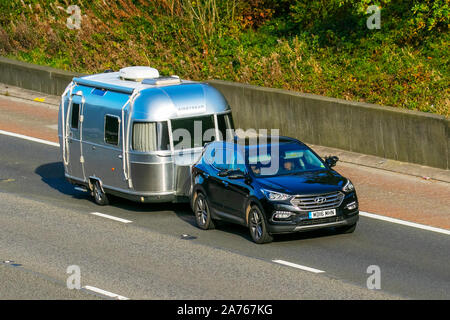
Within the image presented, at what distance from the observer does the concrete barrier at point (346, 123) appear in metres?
21.7

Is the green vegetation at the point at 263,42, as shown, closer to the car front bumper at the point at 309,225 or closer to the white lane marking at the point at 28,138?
the white lane marking at the point at 28,138

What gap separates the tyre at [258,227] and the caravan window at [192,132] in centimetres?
291

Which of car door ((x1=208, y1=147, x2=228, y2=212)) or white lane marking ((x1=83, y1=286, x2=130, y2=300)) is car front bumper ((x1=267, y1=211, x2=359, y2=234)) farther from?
white lane marking ((x1=83, y1=286, x2=130, y2=300))

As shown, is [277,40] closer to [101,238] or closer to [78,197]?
[78,197]

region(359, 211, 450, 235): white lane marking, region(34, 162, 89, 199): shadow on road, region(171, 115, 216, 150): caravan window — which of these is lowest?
region(34, 162, 89, 199): shadow on road

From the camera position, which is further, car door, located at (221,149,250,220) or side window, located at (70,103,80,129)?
side window, located at (70,103,80,129)

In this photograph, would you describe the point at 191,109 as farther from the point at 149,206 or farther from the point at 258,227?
the point at 258,227

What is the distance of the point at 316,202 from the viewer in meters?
16.2

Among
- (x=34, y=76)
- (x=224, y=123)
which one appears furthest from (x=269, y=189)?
(x=34, y=76)

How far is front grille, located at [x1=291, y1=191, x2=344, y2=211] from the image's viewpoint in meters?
16.2

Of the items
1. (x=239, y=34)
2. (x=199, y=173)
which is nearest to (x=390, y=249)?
(x=199, y=173)

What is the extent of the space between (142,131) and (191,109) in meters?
1.05

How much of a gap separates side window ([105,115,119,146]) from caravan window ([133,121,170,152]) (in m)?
0.55

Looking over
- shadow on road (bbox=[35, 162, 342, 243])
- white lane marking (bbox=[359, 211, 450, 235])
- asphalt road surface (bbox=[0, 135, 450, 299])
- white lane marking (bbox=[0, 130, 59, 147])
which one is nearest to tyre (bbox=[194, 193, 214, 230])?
asphalt road surface (bbox=[0, 135, 450, 299])
